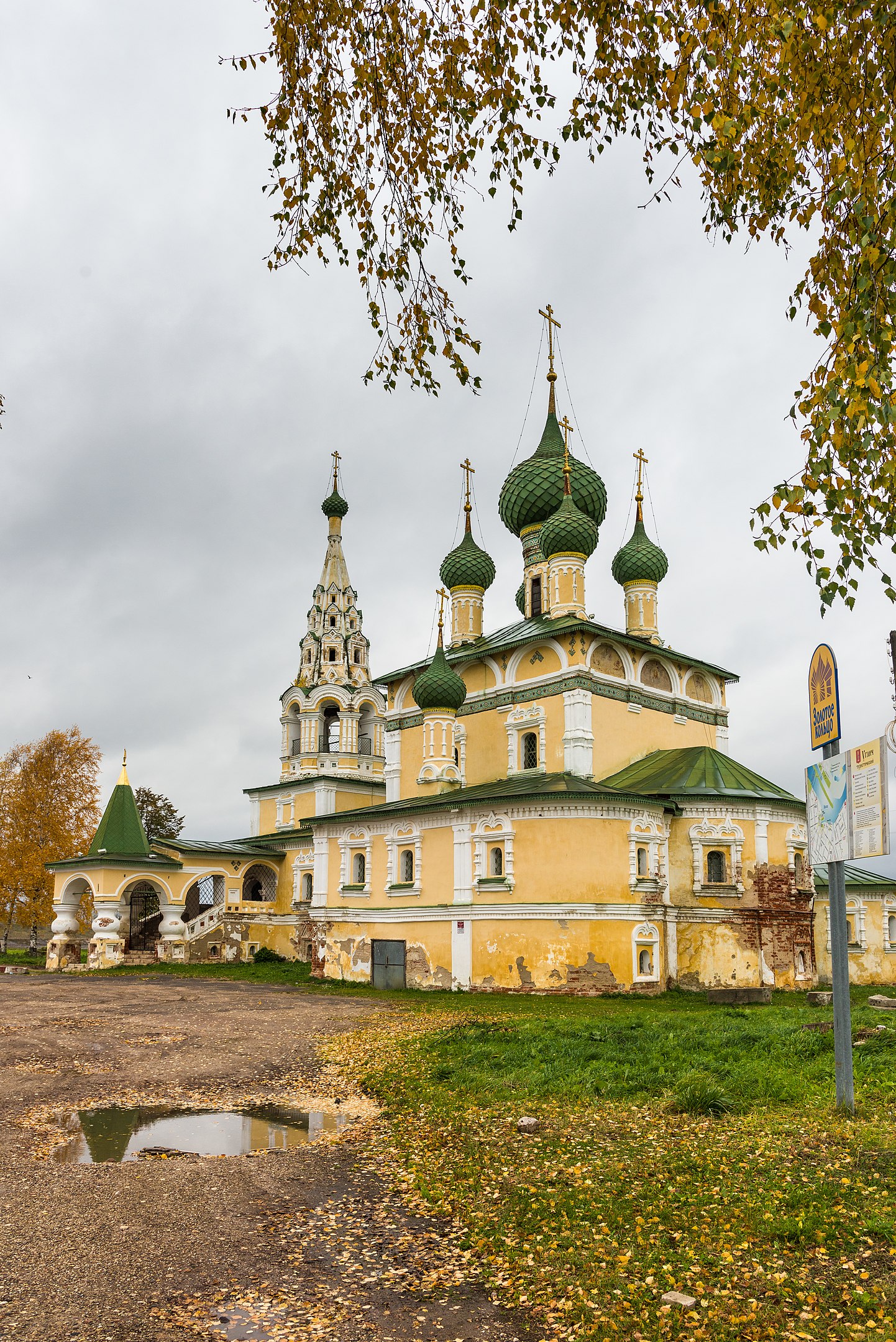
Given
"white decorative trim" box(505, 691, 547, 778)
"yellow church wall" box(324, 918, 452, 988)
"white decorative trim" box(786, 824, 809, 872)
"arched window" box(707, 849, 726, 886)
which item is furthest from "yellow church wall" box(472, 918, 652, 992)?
"white decorative trim" box(505, 691, 547, 778)

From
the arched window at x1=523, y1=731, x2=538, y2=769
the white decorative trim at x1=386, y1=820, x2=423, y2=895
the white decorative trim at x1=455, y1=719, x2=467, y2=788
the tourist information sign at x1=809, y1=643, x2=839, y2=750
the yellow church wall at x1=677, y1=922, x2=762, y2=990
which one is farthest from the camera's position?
the white decorative trim at x1=455, y1=719, x2=467, y2=788

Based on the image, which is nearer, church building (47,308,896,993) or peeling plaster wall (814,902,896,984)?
church building (47,308,896,993)

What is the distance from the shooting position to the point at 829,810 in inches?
280

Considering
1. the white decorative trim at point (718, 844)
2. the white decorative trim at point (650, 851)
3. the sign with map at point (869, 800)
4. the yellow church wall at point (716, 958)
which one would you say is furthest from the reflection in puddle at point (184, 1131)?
the white decorative trim at point (718, 844)

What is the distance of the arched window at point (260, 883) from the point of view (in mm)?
36875

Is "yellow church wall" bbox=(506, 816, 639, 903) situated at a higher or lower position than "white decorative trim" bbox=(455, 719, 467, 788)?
lower

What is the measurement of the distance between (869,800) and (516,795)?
14.9 metres

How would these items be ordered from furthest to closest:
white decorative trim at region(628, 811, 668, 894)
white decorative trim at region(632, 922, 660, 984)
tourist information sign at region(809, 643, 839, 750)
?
white decorative trim at region(628, 811, 668, 894)
white decorative trim at region(632, 922, 660, 984)
tourist information sign at region(809, 643, 839, 750)

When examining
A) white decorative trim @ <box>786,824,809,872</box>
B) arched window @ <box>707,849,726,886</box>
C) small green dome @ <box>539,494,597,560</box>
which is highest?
small green dome @ <box>539,494,597,560</box>

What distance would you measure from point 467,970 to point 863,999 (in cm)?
833

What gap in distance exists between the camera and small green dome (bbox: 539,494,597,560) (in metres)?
26.4

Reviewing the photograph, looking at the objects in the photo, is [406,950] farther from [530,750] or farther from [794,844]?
[794,844]

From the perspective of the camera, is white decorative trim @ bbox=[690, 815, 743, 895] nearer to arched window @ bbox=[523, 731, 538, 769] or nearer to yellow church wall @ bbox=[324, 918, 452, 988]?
→ arched window @ bbox=[523, 731, 538, 769]

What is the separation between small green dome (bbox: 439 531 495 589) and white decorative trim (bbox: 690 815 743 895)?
11.7 metres
